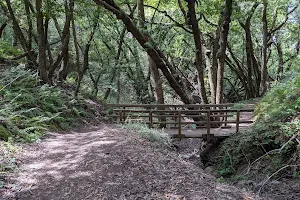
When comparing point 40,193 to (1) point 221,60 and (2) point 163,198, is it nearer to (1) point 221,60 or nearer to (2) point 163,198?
(2) point 163,198

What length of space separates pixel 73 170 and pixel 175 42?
56.1 feet

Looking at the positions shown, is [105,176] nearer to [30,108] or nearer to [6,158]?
[6,158]

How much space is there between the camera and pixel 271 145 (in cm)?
766

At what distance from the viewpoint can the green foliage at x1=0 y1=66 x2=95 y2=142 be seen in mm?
6930

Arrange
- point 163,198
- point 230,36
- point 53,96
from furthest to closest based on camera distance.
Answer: point 230,36 → point 53,96 → point 163,198

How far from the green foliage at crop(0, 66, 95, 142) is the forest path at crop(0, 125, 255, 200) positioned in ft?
2.56

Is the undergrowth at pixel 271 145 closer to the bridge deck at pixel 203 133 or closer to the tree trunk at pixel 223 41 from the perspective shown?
the bridge deck at pixel 203 133

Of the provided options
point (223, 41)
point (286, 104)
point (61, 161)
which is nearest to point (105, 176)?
point (61, 161)

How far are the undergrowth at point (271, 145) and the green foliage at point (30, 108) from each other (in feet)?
18.9

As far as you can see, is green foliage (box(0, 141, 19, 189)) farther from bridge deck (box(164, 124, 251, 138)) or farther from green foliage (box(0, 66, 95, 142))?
bridge deck (box(164, 124, 251, 138))

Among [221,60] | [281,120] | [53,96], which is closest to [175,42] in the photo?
[221,60]

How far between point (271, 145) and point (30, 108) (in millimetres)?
7788

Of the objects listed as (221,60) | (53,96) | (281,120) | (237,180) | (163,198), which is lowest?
(237,180)

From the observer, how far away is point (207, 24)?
55.2 ft
